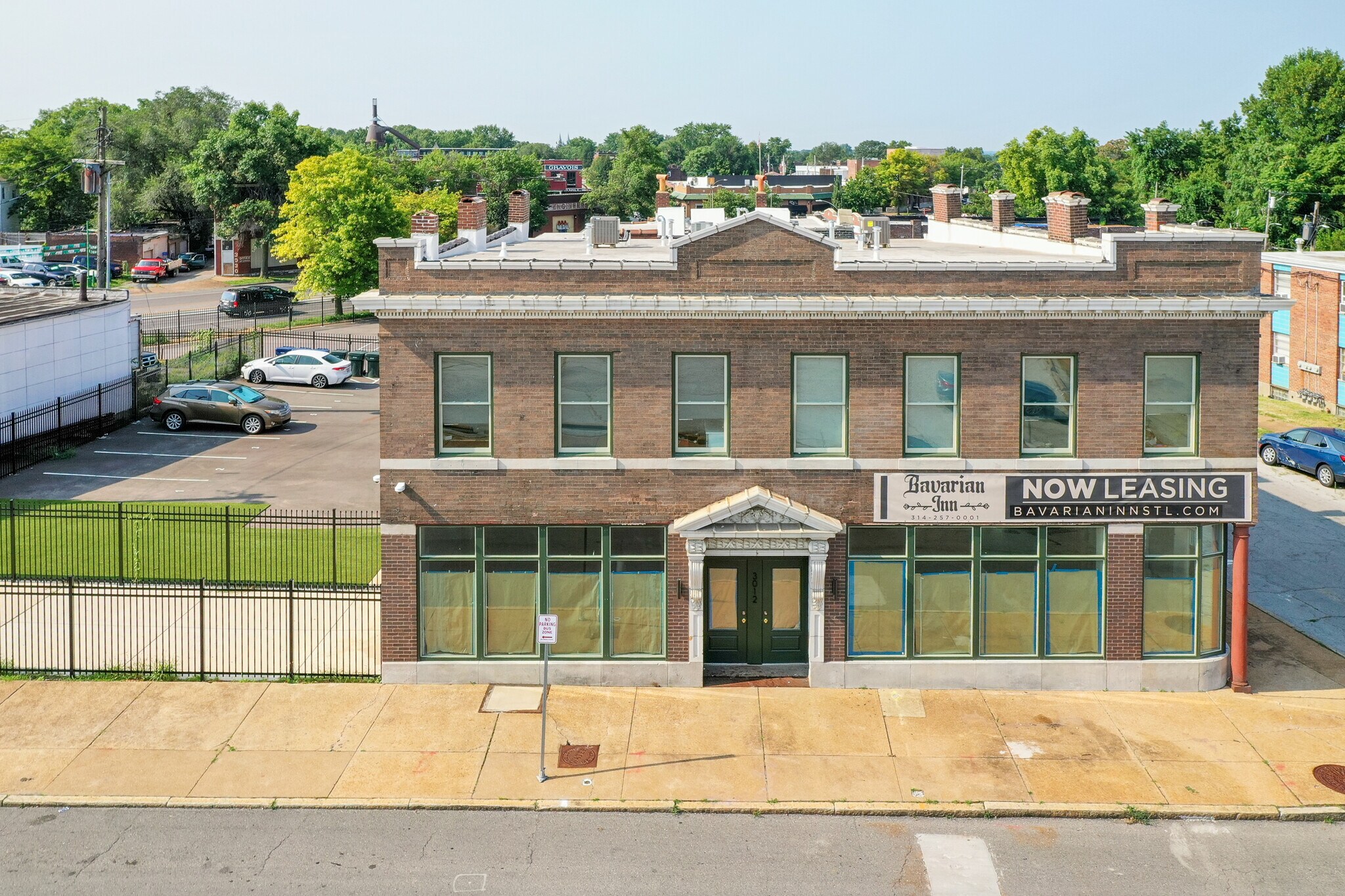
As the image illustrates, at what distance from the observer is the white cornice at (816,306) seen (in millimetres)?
22500

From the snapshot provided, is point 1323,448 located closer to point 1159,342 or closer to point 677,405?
point 1159,342

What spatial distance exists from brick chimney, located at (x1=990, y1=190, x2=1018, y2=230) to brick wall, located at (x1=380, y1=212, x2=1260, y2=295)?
705 cm

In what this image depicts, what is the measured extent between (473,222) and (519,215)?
4.55 metres

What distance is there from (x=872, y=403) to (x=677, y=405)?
3.33 meters

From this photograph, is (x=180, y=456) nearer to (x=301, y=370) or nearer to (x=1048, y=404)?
(x=301, y=370)

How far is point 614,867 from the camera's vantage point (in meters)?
17.4

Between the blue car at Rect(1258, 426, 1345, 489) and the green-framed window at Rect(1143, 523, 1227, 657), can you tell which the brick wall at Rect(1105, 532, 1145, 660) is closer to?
the green-framed window at Rect(1143, 523, 1227, 657)

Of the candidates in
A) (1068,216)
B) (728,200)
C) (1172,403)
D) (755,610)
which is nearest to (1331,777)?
(1172,403)

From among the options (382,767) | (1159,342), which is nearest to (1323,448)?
(1159,342)

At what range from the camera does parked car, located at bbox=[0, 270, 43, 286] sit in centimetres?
7412

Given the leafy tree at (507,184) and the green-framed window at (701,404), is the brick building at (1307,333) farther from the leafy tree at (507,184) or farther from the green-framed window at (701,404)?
the leafy tree at (507,184)

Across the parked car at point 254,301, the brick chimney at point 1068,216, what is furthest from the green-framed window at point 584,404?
the parked car at point 254,301

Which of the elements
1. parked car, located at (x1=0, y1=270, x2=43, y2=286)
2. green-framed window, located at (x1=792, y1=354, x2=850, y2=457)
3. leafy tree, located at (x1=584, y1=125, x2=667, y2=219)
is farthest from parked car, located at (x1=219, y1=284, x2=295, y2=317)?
leafy tree, located at (x1=584, y1=125, x2=667, y2=219)

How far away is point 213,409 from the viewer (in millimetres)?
43031
